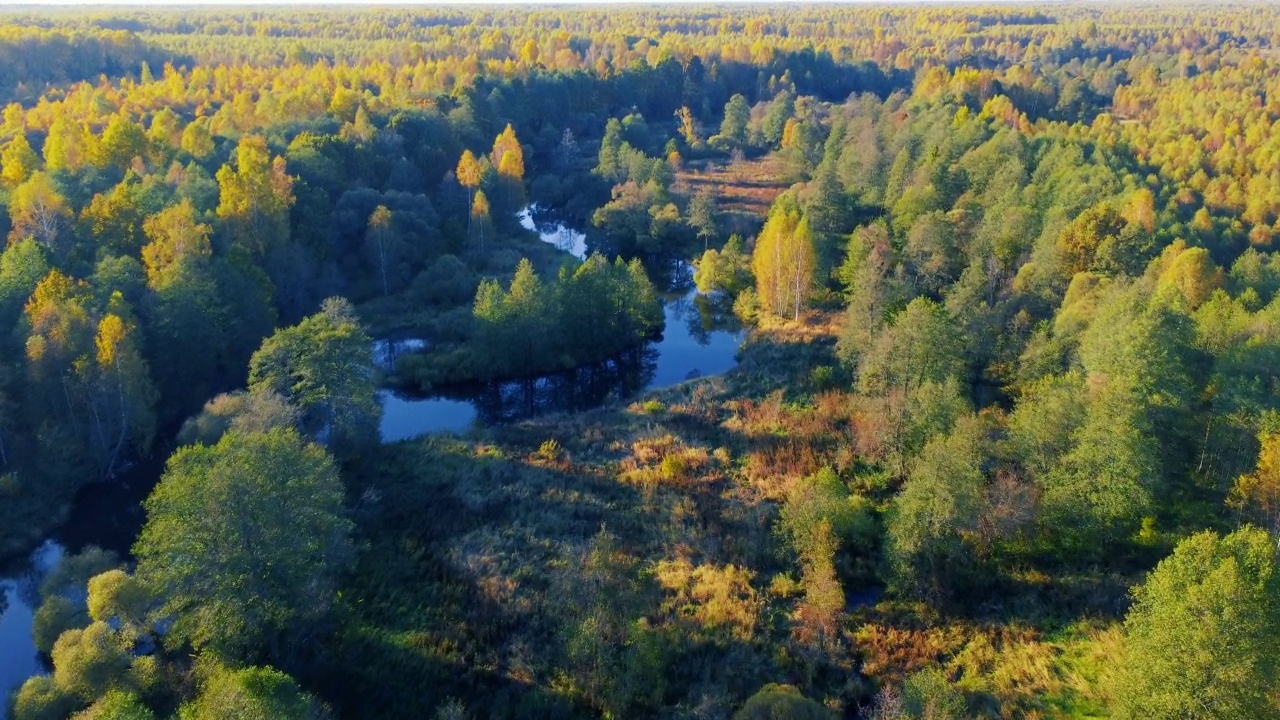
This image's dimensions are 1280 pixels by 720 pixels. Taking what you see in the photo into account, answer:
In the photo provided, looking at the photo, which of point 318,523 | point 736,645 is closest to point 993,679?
point 736,645

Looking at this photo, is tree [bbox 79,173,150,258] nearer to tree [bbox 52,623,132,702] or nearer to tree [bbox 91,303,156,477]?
tree [bbox 91,303,156,477]

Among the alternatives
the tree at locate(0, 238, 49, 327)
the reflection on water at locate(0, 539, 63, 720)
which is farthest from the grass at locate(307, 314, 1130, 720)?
the tree at locate(0, 238, 49, 327)

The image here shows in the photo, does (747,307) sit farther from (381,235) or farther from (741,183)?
(741,183)

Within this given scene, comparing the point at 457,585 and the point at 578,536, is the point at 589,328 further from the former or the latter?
the point at 457,585

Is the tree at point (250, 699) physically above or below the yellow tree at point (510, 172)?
below

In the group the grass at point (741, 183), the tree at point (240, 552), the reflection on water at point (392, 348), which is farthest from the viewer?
the grass at point (741, 183)

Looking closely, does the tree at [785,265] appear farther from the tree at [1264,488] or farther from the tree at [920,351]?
the tree at [1264,488]

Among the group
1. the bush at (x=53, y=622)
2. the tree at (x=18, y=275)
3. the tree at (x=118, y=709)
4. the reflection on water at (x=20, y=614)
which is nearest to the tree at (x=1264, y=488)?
the tree at (x=118, y=709)
